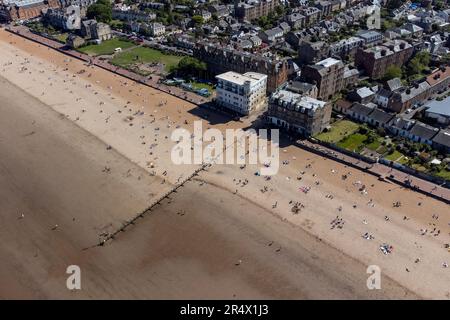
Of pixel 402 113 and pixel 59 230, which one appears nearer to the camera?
pixel 59 230

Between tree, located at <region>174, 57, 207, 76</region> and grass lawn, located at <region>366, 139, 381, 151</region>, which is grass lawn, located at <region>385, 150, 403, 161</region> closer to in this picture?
grass lawn, located at <region>366, 139, 381, 151</region>

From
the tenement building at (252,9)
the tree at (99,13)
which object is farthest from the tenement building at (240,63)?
the tree at (99,13)

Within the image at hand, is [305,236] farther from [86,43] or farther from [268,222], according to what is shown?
[86,43]

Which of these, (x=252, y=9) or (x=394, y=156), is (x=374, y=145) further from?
(x=252, y=9)

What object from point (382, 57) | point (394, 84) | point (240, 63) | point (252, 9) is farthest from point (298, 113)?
point (252, 9)

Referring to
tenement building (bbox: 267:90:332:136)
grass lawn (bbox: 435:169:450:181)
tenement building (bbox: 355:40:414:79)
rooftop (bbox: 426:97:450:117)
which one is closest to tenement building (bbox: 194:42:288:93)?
tenement building (bbox: 267:90:332:136)

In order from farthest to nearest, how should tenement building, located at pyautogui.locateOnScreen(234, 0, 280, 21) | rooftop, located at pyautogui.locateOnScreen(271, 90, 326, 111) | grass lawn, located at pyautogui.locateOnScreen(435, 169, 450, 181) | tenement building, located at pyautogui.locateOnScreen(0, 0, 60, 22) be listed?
1. tenement building, located at pyautogui.locateOnScreen(0, 0, 60, 22)
2. tenement building, located at pyautogui.locateOnScreen(234, 0, 280, 21)
3. rooftop, located at pyautogui.locateOnScreen(271, 90, 326, 111)
4. grass lawn, located at pyautogui.locateOnScreen(435, 169, 450, 181)

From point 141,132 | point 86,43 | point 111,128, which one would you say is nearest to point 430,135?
point 141,132
